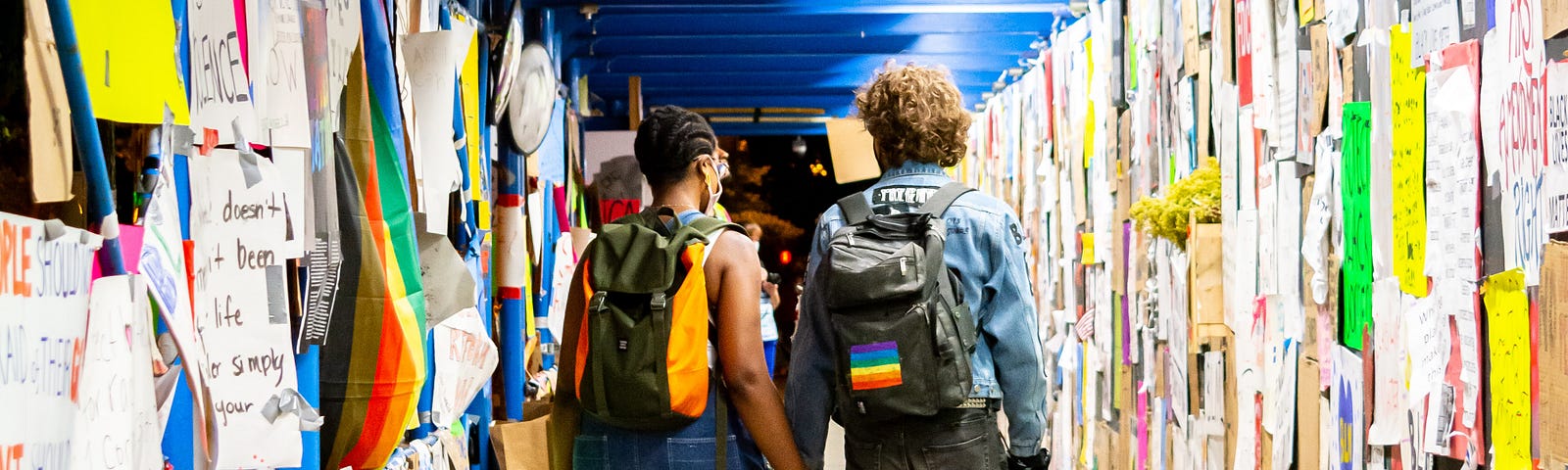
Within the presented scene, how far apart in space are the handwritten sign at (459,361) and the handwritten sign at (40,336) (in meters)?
1.56

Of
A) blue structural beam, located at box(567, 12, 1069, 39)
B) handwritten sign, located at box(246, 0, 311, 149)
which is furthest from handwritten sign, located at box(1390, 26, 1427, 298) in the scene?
blue structural beam, located at box(567, 12, 1069, 39)

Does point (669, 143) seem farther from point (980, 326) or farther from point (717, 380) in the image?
point (980, 326)

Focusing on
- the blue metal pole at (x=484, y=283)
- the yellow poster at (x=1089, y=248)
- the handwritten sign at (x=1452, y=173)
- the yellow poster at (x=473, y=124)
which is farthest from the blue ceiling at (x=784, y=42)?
the handwritten sign at (x=1452, y=173)

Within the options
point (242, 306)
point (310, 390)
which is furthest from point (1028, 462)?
point (242, 306)

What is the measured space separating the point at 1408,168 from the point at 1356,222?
0.26 meters

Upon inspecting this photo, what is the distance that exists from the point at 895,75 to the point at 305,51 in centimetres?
108

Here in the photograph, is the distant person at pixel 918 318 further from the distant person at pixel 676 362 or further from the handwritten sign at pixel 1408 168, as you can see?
the handwritten sign at pixel 1408 168

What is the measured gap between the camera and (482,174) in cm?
409

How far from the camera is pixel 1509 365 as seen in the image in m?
1.96

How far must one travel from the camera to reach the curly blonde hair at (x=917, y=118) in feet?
8.82

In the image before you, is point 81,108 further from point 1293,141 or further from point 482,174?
point 482,174

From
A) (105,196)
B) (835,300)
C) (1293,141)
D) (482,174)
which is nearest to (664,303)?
(835,300)

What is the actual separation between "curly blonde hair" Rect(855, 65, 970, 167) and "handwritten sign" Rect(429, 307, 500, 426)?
3.50ft

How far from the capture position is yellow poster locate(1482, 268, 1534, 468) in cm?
192
